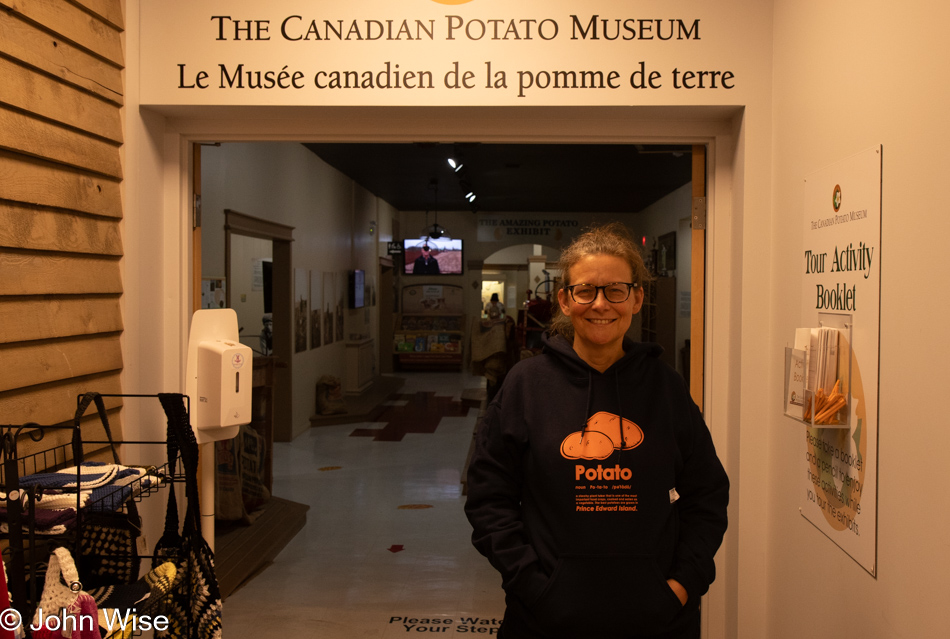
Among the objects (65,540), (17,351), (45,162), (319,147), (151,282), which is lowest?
(65,540)

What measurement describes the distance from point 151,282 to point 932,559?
8.83 feet

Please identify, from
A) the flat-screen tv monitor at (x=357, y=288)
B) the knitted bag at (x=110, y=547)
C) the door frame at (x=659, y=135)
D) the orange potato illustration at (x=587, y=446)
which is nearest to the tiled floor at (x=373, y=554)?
the door frame at (x=659, y=135)

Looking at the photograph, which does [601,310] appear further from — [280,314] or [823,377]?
[280,314]

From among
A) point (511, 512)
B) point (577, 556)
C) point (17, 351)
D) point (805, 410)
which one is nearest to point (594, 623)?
point (577, 556)

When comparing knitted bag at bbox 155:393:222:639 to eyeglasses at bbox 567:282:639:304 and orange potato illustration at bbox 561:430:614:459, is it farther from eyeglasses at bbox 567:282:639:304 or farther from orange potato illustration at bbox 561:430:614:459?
eyeglasses at bbox 567:282:639:304

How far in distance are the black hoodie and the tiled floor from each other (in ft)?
7.29

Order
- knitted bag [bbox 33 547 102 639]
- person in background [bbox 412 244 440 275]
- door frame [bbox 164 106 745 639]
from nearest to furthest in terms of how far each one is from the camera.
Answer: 1. knitted bag [bbox 33 547 102 639]
2. door frame [bbox 164 106 745 639]
3. person in background [bbox 412 244 440 275]

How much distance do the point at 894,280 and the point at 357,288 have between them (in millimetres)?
10948

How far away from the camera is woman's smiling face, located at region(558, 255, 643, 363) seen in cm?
179

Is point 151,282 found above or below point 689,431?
above

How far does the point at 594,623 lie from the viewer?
1.71 meters

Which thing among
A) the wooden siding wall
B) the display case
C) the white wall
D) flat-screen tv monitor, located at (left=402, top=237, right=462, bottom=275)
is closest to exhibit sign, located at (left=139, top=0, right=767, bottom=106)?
the white wall

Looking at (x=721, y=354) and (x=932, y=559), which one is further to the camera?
(x=721, y=354)

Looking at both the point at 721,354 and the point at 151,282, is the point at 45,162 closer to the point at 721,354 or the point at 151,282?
the point at 151,282
